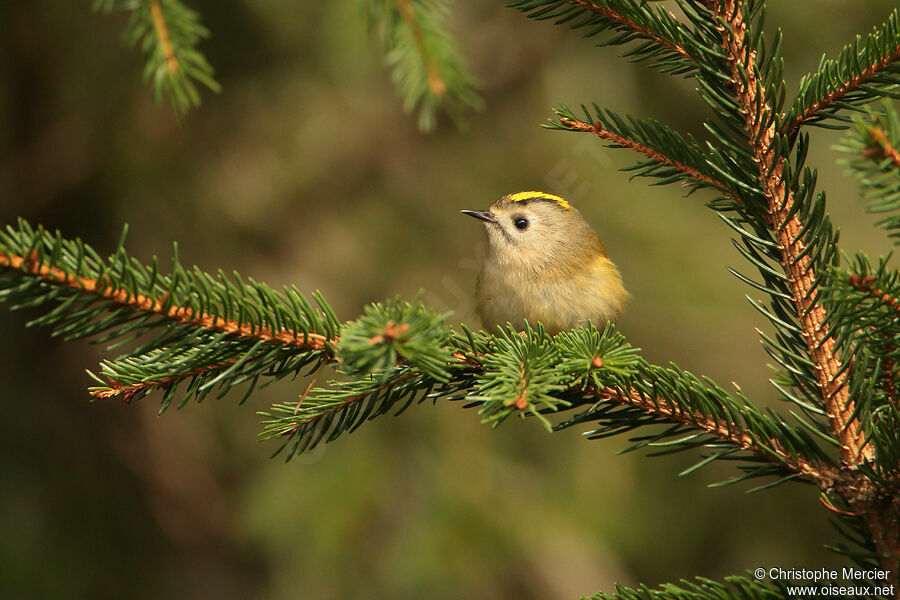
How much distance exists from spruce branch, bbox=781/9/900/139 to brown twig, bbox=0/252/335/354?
952 millimetres

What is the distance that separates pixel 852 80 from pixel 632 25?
0.41 m

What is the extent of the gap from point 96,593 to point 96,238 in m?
1.60

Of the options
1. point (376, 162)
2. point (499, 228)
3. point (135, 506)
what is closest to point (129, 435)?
point (135, 506)

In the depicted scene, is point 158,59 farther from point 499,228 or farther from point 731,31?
point 499,228

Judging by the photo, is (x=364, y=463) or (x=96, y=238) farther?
(x=96, y=238)

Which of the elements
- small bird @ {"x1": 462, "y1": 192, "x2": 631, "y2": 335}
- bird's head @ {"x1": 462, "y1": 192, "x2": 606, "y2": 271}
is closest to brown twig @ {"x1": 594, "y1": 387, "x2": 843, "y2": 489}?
small bird @ {"x1": 462, "y1": 192, "x2": 631, "y2": 335}

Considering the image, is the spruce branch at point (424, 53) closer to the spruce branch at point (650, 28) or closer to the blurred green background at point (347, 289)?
the spruce branch at point (650, 28)

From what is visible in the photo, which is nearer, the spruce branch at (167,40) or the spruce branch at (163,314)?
the spruce branch at (163,314)

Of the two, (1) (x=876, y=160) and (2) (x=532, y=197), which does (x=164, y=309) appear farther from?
(2) (x=532, y=197)

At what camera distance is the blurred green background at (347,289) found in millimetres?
3314

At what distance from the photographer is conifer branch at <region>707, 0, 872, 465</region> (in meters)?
1.40

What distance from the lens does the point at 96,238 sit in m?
3.70

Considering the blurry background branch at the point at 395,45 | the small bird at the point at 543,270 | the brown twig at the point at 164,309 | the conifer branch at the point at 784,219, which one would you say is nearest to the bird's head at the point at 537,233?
the small bird at the point at 543,270

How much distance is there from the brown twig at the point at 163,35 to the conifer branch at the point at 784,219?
112 centimetres
